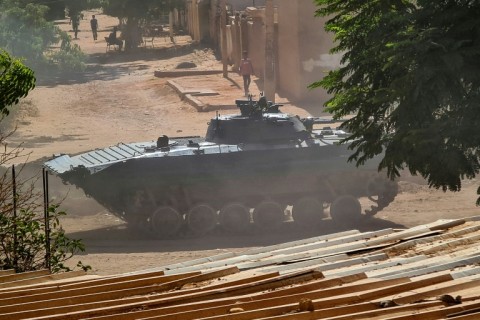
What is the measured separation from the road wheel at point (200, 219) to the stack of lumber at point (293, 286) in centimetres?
951

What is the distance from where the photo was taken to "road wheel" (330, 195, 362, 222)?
18.8 m

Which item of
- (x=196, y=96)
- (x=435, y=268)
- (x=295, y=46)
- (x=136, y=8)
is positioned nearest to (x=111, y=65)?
(x=136, y=8)

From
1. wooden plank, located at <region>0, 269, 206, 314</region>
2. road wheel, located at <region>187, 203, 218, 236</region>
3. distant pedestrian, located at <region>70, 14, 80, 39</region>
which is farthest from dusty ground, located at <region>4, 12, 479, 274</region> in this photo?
wooden plank, located at <region>0, 269, 206, 314</region>

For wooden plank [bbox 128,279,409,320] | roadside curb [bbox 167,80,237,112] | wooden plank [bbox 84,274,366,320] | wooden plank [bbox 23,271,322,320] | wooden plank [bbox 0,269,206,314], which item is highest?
wooden plank [bbox 128,279,409,320]

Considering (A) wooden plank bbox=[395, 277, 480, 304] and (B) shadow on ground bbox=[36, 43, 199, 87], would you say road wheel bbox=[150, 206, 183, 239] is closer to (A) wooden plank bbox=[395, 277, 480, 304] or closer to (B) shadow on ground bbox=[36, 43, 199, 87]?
(A) wooden plank bbox=[395, 277, 480, 304]

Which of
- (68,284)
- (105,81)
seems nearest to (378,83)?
(68,284)

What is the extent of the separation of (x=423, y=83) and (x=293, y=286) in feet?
9.38

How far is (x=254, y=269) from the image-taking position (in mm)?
7770

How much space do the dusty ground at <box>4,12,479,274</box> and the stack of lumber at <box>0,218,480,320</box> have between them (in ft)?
25.2

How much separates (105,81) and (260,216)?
21.4m

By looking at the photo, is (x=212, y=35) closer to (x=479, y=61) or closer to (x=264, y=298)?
(x=479, y=61)

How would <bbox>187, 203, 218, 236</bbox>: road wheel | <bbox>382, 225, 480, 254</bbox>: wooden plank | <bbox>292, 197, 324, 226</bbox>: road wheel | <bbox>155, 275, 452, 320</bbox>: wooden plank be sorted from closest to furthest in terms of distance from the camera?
<bbox>155, 275, 452, 320</bbox>: wooden plank < <bbox>382, 225, 480, 254</bbox>: wooden plank < <bbox>187, 203, 218, 236</bbox>: road wheel < <bbox>292, 197, 324, 226</bbox>: road wheel

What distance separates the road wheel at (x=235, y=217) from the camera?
18.3m

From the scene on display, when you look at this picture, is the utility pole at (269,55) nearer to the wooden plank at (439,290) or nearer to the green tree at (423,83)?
the green tree at (423,83)
